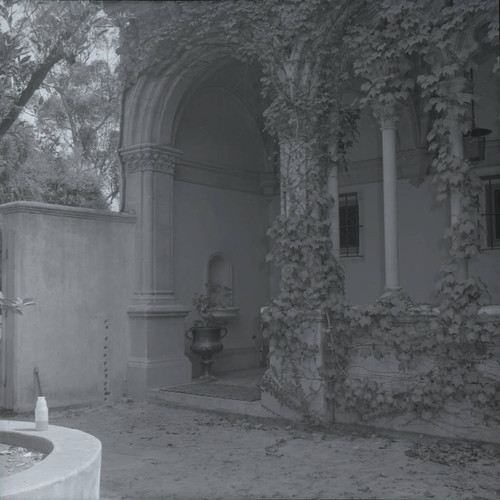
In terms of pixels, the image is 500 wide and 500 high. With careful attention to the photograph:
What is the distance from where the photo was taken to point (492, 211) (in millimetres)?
9656

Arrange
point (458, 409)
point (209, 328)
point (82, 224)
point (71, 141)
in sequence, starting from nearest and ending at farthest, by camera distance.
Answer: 1. point (458, 409)
2. point (82, 224)
3. point (209, 328)
4. point (71, 141)

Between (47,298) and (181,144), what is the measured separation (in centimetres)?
325

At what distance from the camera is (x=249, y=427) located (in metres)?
7.45

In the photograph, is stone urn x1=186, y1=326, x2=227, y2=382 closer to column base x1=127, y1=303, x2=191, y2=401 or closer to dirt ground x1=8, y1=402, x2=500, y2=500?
column base x1=127, y1=303, x2=191, y2=401

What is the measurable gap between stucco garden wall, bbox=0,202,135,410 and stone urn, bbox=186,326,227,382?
1.05 meters

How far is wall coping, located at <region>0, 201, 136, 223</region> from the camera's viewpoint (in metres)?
8.30

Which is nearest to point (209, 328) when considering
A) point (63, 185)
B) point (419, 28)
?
point (63, 185)

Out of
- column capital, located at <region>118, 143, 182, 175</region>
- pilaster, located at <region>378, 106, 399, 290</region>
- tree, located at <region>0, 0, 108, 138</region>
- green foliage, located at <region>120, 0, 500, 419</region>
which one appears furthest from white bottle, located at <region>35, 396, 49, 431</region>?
column capital, located at <region>118, 143, 182, 175</region>

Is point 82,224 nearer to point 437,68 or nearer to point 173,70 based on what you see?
point 173,70

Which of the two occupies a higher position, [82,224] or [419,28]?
[419,28]

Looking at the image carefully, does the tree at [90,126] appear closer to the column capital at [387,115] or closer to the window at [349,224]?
the window at [349,224]

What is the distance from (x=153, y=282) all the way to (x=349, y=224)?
356 cm

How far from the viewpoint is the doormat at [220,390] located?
27.4 feet

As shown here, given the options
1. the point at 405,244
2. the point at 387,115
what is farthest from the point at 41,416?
the point at 405,244
